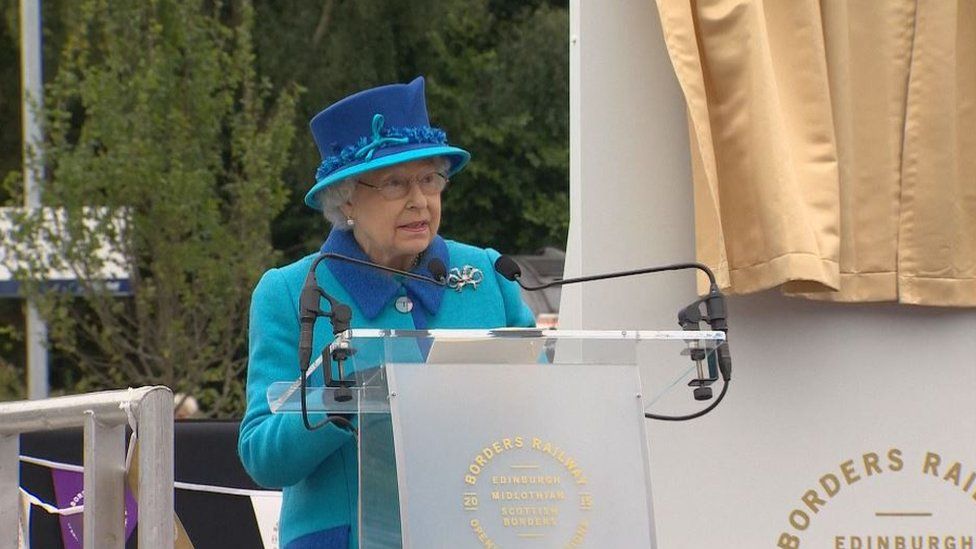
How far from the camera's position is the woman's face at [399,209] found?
3117 mm

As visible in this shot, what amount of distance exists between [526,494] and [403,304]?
77 cm

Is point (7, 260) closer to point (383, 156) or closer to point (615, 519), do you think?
point (383, 156)

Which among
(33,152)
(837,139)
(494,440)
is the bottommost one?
(494,440)

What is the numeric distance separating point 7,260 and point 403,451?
7.84 meters

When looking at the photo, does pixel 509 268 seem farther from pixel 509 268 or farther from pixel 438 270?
pixel 438 270

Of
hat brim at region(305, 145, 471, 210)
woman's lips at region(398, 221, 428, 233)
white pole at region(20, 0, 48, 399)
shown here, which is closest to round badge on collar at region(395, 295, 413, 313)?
woman's lips at region(398, 221, 428, 233)

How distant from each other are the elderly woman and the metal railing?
334 mm

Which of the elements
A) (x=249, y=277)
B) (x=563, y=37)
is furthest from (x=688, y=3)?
(x=563, y=37)

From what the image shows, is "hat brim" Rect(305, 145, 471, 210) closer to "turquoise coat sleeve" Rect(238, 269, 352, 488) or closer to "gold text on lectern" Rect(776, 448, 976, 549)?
"turquoise coat sleeve" Rect(238, 269, 352, 488)

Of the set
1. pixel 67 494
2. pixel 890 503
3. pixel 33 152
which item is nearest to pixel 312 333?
pixel 890 503

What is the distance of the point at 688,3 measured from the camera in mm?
3762

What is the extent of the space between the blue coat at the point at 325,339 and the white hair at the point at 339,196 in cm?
3

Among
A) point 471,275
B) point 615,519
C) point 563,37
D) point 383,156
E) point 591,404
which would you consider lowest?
point 615,519

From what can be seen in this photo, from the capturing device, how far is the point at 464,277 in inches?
127
